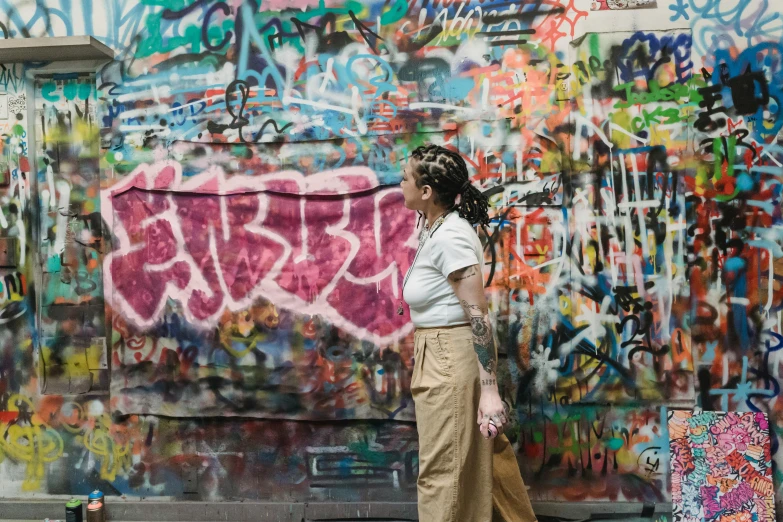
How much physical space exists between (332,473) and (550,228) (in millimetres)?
1885

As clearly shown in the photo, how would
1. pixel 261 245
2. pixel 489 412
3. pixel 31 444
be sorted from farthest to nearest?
pixel 31 444
pixel 261 245
pixel 489 412

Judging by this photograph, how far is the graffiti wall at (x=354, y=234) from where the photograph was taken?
362 cm

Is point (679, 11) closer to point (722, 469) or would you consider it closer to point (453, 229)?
point (453, 229)

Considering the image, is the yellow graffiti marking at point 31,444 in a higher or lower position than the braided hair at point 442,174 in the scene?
lower

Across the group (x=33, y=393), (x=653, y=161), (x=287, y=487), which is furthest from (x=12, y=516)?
(x=653, y=161)

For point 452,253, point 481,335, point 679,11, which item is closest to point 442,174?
point 452,253

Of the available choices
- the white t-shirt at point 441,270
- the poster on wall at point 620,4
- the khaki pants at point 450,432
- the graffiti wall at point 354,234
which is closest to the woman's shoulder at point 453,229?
the white t-shirt at point 441,270

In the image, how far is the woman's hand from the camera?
2.68 m

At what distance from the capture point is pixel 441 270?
2.77 metres

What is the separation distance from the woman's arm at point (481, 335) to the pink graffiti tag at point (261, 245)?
1.06m

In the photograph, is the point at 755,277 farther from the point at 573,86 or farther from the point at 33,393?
the point at 33,393

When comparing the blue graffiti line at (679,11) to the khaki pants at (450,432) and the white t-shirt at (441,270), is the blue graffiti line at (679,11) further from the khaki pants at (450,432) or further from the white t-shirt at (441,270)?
the khaki pants at (450,432)

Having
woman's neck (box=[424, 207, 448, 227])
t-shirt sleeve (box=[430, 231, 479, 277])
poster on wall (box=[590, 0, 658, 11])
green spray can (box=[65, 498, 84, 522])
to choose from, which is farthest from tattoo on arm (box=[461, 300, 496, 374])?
green spray can (box=[65, 498, 84, 522])

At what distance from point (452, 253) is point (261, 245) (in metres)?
1.50
